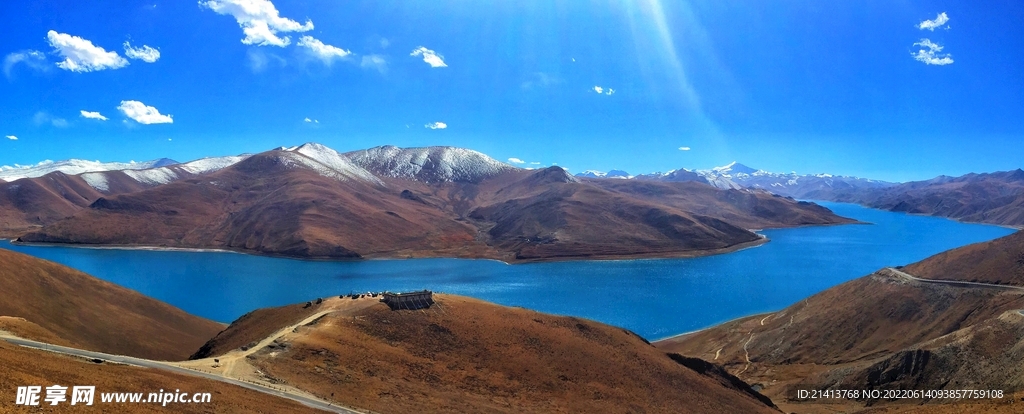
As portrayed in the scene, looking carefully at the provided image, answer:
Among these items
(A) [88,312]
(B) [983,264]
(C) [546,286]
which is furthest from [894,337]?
(A) [88,312]

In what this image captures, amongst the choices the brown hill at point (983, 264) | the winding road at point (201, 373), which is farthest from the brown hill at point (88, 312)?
the brown hill at point (983, 264)

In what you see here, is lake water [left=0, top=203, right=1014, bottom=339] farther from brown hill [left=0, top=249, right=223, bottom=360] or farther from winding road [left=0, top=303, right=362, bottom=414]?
winding road [left=0, top=303, right=362, bottom=414]

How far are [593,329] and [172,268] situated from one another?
17186 cm

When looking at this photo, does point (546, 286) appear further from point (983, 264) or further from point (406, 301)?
point (406, 301)

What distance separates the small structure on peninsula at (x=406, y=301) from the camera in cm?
6156

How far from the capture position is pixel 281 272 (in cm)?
18212

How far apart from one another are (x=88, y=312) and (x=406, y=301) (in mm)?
44191

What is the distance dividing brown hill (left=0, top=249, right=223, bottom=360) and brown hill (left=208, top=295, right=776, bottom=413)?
14.2 metres

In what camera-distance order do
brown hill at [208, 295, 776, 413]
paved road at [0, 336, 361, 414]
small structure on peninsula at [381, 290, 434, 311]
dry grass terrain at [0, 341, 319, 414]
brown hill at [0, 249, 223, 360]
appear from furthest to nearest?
brown hill at [0, 249, 223, 360], small structure on peninsula at [381, 290, 434, 311], brown hill at [208, 295, 776, 413], paved road at [0, 336, 361, 414], dry grass terrain at [0, 341, 319, 414]

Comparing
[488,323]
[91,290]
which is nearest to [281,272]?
[91,290]

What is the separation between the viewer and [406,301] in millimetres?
61969

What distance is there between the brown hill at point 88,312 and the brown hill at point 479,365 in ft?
46.5

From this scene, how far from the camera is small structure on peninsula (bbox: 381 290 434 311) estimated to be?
61562 millimetres

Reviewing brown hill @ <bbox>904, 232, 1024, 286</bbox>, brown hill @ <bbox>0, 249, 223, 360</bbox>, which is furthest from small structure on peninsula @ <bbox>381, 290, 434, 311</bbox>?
brown hill @ <bbox>904, 232, 1024, 286</bbox>
